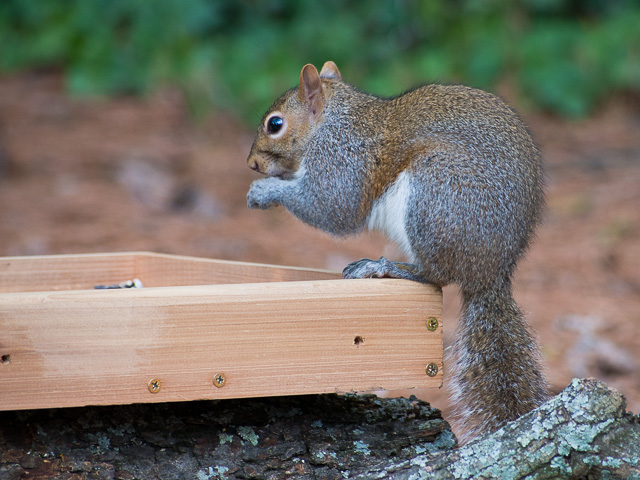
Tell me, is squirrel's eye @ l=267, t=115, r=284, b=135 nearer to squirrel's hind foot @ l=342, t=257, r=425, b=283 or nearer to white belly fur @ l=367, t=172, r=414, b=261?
white belly fur @ l=367, t=172, r=414, b=261

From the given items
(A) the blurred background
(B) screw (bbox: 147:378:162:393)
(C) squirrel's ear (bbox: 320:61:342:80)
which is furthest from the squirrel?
(A) the blurred background

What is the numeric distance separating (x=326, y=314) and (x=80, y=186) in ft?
10.5

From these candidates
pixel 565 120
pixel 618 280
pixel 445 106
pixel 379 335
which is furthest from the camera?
pixel 565 120

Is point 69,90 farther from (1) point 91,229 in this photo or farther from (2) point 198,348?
(2) point 198,348

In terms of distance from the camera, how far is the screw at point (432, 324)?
163 centimetres

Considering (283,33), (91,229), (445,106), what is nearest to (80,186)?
(91,229)

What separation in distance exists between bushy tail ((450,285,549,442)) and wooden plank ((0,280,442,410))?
16 cm

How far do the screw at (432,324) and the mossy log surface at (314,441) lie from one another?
24 centimetres

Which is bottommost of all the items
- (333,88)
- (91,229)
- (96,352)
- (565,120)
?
(96,352)

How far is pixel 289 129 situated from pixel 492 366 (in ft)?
2.70

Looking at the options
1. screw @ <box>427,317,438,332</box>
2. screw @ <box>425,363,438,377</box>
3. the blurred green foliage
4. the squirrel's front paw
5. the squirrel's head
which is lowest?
screw @ <box>425,363,438,377</box>

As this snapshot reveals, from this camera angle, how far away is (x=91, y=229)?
3.85m

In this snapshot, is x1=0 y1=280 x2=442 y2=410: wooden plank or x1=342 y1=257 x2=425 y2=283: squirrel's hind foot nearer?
x1=0 y1=280 x2=442 y2=410: wooden plank

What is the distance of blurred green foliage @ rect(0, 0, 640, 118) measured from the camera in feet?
18.2
